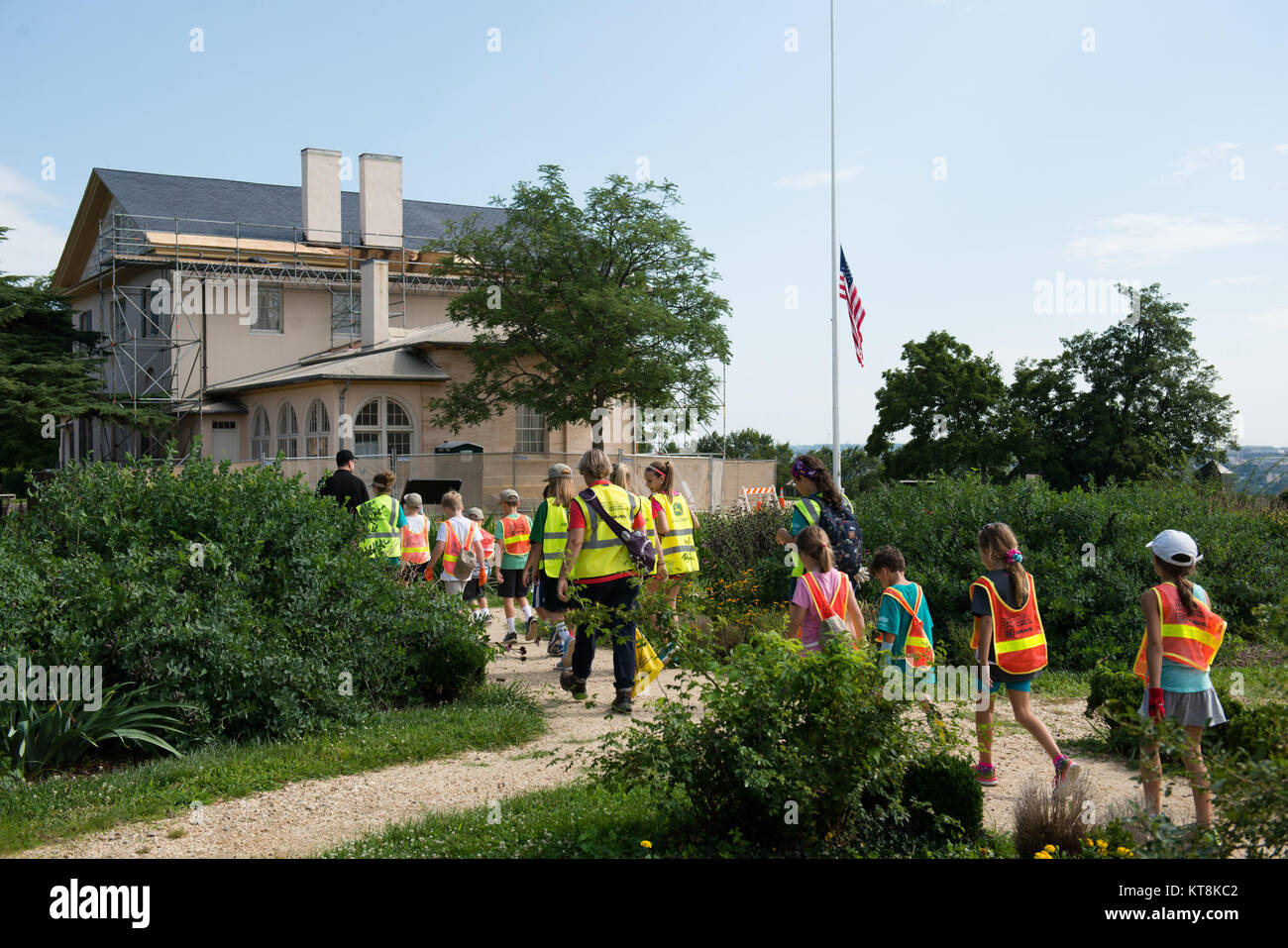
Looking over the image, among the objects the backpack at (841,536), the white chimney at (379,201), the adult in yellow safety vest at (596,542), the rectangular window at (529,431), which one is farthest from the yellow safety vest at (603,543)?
the white chimney at (379,201)

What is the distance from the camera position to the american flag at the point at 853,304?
28516mm

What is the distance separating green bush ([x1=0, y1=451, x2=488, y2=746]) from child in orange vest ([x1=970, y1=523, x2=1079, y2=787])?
162 inches

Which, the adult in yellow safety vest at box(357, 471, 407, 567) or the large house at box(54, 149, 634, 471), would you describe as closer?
the adult in yellow safety vest at box(357, 471, 407, 567)

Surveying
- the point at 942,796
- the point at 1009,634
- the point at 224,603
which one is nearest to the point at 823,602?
the point at 1009,634

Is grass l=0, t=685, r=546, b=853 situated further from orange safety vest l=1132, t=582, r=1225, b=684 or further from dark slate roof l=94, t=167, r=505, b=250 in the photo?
dark slate roof l=94, t=167, r=505, b=250

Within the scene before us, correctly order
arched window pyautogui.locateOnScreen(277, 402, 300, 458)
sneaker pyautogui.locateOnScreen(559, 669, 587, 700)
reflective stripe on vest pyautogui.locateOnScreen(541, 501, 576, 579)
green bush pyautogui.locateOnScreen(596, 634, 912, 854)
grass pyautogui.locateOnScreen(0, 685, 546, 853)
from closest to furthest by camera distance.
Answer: green bush pyautogui.locateOnScreen(596, 634, 912, 854)
grass pyautogui.locateOnScreen(0, 685, 546, 853)
sneaker pyautogui.locateOnScreen(559, 669, 587, 700)
reflective stripe on vest pyautogui.locateOnScreen(541, 501, 576, 579)
arched window pyautogui.locateOnScreen(277, 402, 300, 458)

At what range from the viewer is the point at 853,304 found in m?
28.6

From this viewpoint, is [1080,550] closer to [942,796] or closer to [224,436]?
[942,796]

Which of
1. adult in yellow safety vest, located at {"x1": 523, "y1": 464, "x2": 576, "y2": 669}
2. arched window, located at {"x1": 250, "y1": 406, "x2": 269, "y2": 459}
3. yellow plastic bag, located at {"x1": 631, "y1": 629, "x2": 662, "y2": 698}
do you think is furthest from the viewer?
arched window, located at {"x1": 250, "y1": 406, "x2": 269, "y2": 459}

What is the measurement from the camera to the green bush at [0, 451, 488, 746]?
7102 millimetres

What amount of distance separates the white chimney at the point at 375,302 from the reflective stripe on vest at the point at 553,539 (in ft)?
99.8

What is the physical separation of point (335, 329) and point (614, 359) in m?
16.4

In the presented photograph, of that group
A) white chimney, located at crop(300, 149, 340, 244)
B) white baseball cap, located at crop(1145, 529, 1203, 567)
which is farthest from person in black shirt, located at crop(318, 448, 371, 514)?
white chimney, located at crop(300, 149, 340, 244)

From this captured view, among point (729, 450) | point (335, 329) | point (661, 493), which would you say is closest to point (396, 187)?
point (335, 329)
